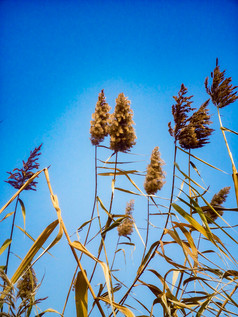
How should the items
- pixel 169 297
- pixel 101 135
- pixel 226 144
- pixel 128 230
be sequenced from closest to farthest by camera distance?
1. pixel 169 297
2. pixel 226 144
3. pixel 101 135
4. pixel 128 230

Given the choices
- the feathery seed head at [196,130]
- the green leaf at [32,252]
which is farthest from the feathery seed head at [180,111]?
the green leaf at [32,252]

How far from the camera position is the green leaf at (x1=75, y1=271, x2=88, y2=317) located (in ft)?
2.74

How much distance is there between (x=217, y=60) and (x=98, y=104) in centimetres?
83

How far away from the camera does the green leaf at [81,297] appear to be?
2.74 feet

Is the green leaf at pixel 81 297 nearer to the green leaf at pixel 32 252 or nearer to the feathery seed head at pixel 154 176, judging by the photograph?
the green leaf at pixel 32 252

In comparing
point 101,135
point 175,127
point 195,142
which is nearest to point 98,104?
point 101,135

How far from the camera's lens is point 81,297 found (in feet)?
2.82

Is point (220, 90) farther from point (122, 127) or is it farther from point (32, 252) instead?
point (32, 252)

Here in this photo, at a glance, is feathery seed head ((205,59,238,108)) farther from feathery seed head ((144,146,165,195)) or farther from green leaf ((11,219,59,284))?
green leaf ((11,219,59,284))

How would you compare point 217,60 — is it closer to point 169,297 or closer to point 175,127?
point 175,127

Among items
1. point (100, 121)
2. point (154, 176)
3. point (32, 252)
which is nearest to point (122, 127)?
point (100, 121)

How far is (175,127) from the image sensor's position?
1.40 metres

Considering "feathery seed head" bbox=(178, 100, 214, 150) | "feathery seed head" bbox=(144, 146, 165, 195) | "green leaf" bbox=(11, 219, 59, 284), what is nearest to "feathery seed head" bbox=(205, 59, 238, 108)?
"feathery seed head" bbox=(178, 100, 214, 150)

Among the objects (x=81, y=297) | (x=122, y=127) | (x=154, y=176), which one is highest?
(x=122, y=127)
